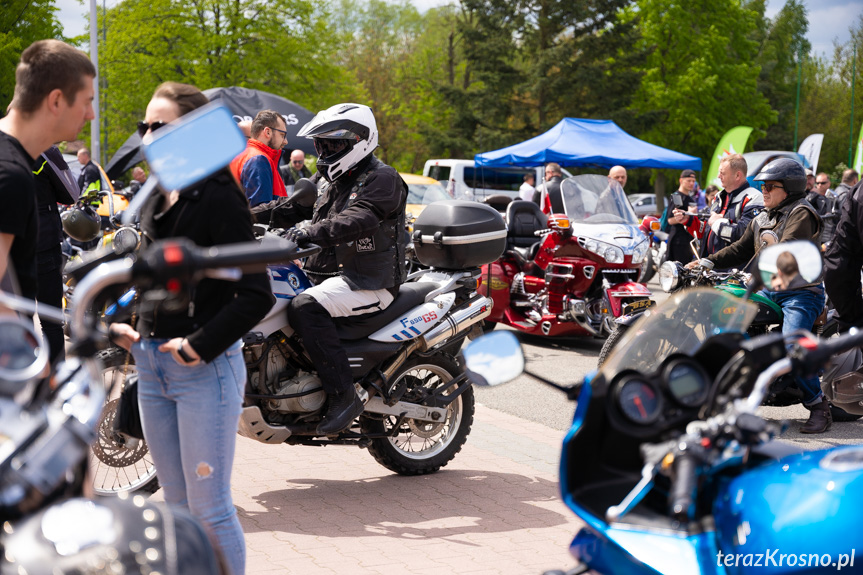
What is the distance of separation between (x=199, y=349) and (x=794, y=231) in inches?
198

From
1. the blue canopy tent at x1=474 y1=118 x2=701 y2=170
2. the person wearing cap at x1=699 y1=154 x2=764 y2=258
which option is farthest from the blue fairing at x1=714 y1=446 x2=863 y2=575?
the blue canopy tent at x1=474 y1=118 x2=701 y2=170

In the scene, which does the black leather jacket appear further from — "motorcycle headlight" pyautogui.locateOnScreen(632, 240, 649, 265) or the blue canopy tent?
the blue canopy tent

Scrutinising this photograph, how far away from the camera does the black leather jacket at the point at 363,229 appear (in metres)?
5.05

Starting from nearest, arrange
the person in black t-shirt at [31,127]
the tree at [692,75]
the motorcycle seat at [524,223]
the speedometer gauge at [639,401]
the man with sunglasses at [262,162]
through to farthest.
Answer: the speedometer gauge at [639,401]
the person in black t-shirt at [31,127]
the man with sunglasses at [262,162]
the motorcycle seat at [524,223]
the tree at [692,75]

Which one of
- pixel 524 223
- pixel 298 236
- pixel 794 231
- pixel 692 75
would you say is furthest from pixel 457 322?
pixel 692 75

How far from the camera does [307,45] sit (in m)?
30.2

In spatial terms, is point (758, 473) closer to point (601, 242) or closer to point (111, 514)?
point (111, 514)

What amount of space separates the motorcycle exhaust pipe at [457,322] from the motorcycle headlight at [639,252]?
4.51m

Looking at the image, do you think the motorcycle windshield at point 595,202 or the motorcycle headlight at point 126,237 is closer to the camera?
the motorcycle headlight at point 126,237

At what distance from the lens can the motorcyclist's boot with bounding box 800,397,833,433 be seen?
7074 mm

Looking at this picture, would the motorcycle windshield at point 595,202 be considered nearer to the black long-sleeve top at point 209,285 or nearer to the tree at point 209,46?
the black long-sleeve top at point 209,285

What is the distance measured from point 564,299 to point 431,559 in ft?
20.0

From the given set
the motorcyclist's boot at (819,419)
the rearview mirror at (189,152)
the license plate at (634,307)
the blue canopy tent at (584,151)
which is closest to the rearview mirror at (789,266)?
the rearview mirror at (189,152)

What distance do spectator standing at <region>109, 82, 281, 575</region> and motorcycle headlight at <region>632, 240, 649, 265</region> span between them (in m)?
7.42
